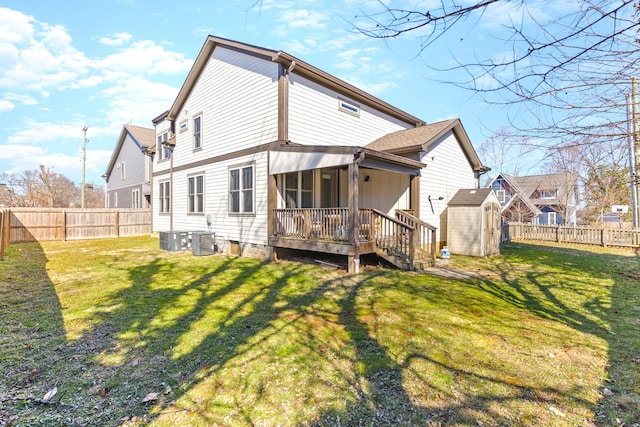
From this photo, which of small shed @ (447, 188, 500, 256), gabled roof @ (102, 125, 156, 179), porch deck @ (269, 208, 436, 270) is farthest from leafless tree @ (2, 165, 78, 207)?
small shed @ (447, 188, 500, 256)

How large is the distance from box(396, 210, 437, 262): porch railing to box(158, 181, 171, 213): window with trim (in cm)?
1238

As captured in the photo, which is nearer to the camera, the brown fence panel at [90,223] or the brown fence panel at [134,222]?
the brown fence panel at [90,223]

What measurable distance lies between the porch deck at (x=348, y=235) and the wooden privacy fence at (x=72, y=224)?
1323 centimetres

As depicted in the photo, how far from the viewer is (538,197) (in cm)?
3328

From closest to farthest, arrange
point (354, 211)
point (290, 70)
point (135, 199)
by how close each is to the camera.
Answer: point (354, 211) → point (290, 70) → point (135, 199)

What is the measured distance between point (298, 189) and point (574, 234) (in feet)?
51.9

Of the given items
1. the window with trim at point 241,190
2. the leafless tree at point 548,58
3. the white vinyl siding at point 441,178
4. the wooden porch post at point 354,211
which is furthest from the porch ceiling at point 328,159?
the leafless tree at point 548,58

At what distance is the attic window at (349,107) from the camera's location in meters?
11.3

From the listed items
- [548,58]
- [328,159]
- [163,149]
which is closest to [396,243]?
[328,159]

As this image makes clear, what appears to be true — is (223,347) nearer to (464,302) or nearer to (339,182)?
(464,302)

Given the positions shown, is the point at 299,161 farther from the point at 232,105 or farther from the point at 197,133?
the point at 197,133

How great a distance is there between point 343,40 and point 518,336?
14.5ft

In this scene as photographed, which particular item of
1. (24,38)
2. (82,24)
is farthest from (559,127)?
(24,38)

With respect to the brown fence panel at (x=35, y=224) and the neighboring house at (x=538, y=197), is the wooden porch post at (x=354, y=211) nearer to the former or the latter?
the brown fence panel at (x=35, y=224)
